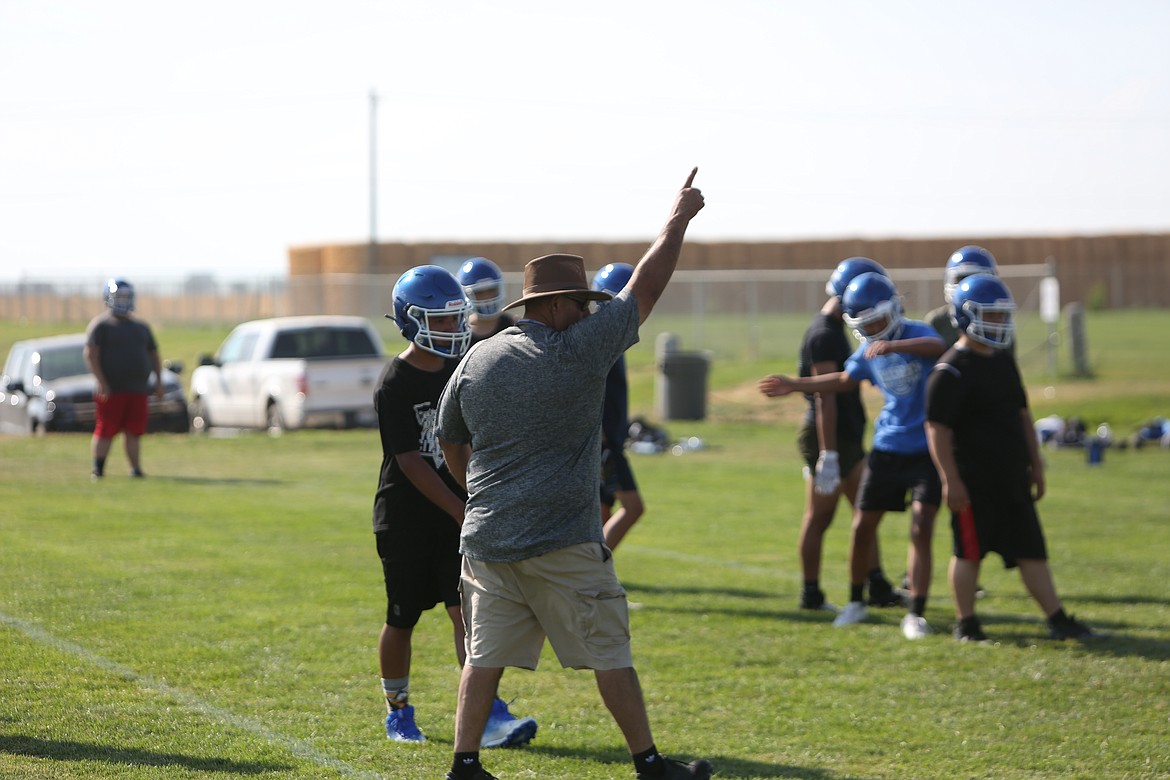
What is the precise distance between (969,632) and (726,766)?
2767mm

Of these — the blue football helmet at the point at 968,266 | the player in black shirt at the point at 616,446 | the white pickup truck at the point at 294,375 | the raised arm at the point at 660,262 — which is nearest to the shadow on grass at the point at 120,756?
the raised arm at the point at 660,262

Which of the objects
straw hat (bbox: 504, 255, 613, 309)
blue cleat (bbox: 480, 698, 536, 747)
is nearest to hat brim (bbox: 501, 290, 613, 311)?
straw hat (bbox: 504, 255, 613, 309)

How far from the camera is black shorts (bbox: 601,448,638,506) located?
29.3 ft

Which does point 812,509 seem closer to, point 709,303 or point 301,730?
point 301,730

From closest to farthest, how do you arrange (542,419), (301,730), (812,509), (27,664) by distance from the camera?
(542,419)
(301,730)
(27,664)
(812,509)

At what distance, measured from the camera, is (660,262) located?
4.95 m

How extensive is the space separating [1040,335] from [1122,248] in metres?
32.9

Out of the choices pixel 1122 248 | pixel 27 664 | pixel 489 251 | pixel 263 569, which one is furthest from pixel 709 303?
pixel 27 664

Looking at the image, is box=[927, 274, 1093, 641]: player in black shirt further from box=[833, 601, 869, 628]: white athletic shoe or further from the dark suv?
the dark suv

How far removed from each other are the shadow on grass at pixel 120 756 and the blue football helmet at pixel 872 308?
425cm

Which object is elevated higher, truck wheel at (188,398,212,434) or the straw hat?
the straw hat

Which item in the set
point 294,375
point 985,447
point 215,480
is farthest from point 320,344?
point 985,447

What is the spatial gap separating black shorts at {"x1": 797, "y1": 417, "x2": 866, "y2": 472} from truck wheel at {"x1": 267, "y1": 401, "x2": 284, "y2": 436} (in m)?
14.0

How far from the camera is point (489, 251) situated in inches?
2269
